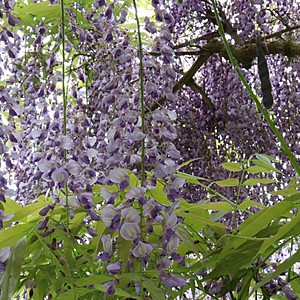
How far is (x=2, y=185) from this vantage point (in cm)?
68

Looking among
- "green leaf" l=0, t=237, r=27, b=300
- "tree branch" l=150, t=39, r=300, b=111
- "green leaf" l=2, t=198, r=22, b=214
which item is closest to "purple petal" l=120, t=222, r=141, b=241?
"green leaf" l=0, t=237, r=27, b=300

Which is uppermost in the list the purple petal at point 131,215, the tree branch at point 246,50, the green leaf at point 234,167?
the tree branch at point 246,50

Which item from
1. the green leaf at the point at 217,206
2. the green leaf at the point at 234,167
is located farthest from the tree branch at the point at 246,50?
A: the green leaf at the point at 217,206

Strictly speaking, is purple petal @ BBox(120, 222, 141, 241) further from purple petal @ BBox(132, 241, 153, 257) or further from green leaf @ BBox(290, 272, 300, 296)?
green leaf @ BBox(290, 272, 300, 296)

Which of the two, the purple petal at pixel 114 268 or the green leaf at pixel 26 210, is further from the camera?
the green leaf at pixel 26 210

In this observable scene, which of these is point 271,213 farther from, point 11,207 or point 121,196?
point 11,207

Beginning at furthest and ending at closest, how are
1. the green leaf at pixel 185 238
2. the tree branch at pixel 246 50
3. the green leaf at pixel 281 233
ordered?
the tree branch at pixel 246 50
the green leaf at pixel 185 238
the green leaf at pixel 281 233

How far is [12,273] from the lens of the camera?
0.61 metres

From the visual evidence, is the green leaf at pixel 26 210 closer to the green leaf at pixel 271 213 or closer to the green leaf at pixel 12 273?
the green leaf at pixel 12 273

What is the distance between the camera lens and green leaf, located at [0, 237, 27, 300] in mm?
601

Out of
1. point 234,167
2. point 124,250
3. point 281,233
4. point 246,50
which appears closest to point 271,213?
point 281,233

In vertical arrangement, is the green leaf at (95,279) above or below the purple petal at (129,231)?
below

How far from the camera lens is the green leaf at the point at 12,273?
60cm

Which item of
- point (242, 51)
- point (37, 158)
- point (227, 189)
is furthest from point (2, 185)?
point (227, 189)
